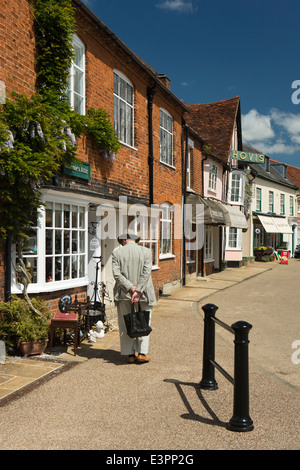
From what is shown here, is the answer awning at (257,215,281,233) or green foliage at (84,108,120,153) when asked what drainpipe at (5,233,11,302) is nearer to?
green foliage at (84,108,120,153)

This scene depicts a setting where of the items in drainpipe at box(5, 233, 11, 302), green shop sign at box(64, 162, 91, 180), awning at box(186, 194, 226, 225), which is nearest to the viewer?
drainpipe at box(5, 233, 11, 302)

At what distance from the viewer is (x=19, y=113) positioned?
623 cm

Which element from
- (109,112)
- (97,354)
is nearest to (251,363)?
(97,354)

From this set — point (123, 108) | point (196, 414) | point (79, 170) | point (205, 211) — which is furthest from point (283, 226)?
point (196, 414)

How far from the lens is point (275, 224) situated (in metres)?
35.6

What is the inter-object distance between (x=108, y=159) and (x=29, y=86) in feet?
9.15

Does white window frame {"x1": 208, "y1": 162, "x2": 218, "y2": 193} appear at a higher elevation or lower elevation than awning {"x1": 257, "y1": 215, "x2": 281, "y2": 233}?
higher

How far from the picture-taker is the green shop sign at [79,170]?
7.91m

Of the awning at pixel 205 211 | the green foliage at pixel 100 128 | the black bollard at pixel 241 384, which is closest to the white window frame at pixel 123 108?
the green foliage at pixel 100 128

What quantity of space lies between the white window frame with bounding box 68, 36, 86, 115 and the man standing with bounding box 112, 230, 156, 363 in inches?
140

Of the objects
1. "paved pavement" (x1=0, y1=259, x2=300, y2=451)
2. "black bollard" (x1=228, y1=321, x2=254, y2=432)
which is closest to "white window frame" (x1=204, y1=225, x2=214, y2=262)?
"paved pavement" (x1=0, y1=259, x2=300, y2=451)

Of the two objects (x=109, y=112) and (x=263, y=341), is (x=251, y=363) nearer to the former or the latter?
(x=263, y=341)

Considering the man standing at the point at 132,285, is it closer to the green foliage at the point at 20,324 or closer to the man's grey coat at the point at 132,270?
the man's grey coat at the point at 132,270

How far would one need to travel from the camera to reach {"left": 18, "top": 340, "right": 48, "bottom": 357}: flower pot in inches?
246
